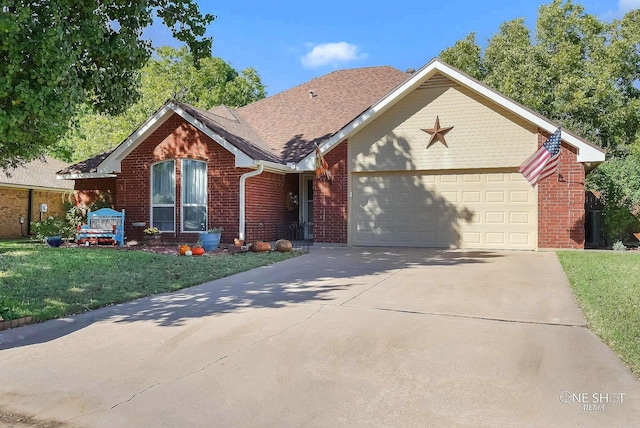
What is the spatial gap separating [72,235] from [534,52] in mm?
21628

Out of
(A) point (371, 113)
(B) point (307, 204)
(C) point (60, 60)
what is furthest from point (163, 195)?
(C) point (60, 60)

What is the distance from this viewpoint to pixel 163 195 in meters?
15.5

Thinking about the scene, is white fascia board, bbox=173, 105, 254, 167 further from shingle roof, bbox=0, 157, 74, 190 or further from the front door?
A: shingle roof, bbox=0, 157, 74, 190

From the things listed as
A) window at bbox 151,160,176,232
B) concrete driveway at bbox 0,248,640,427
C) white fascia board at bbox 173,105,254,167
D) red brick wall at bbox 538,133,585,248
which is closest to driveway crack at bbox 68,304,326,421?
concrete driveway at bbox 0,248,640,427

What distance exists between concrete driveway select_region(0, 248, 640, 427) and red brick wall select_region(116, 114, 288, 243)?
7.43m

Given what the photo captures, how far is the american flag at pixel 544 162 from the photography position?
1212 centimetres

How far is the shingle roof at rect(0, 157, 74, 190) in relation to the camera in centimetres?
2055

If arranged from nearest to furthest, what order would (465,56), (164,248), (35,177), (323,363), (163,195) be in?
(323,363) < (164,248) < (163,195) < (35,177) < (465,56)

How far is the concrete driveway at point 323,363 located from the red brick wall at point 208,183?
743 centimetres

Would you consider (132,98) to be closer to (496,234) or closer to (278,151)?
(278,151)

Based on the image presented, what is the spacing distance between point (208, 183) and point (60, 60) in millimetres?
8053

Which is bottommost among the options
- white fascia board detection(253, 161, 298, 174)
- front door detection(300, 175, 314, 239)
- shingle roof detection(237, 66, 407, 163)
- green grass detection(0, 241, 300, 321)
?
green grass detection(0, 241, 300, 321)

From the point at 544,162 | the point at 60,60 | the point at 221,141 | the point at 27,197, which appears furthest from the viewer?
the point at 27,197

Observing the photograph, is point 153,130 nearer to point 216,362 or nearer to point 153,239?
point 153,239
